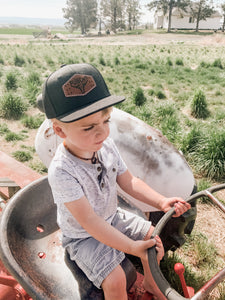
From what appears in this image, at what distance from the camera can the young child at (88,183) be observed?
3.36ft

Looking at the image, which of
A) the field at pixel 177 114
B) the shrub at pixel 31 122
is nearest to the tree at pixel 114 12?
the field at pixel 177 114

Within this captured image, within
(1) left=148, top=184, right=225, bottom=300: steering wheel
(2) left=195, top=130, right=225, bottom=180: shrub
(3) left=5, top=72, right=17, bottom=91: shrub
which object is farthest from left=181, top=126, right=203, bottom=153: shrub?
(3) left=5, top=72, right=17, bottom=91: shrub

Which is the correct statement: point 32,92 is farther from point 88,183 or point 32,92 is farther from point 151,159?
point 88,183

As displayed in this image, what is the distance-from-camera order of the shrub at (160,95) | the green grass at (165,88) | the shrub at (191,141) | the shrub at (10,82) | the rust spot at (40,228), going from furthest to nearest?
1. the shrub at (10,82)
2. the shrub at (160,95)
3. the green grass at (165,88)
4. the shrub at (191,141)
5. the rust spot at (40,228)

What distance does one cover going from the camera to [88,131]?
105cm

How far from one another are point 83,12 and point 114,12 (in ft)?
18.0

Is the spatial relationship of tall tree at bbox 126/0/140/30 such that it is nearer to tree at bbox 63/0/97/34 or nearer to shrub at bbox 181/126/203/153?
tree at bbox 63/0/97/34

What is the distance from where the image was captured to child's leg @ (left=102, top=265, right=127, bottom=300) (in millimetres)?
1066

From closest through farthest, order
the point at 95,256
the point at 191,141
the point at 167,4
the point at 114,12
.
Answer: the point at 95,256 < the point at 191,141 < the point at 167,4 < the point at 114,12

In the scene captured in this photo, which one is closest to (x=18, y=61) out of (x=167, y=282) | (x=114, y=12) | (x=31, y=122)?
(x=31, y=122)

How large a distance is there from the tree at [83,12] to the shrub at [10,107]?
4036 cm

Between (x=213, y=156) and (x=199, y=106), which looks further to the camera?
(x=199, y=106)

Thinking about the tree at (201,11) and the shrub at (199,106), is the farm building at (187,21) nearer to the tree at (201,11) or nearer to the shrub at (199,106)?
the tree at (201,11)

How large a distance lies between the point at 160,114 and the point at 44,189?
3024mm
